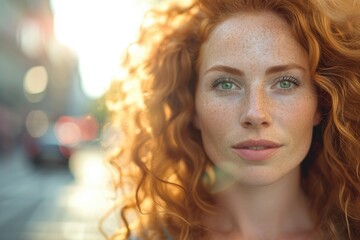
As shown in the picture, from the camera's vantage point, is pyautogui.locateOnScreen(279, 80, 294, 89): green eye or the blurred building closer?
pyautogui.locateOnScreen(279, 80, 294, 89): green eye

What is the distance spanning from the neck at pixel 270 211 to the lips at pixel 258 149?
0.24 metres

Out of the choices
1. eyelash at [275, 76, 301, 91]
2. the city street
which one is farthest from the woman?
the city street

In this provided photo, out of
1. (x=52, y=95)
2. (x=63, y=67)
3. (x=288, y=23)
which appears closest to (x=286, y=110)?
(x=288, y=23)

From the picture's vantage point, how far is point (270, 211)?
2.42m

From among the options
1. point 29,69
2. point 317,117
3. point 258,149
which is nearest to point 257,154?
point 258,149

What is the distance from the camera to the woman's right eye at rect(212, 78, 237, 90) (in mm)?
2285

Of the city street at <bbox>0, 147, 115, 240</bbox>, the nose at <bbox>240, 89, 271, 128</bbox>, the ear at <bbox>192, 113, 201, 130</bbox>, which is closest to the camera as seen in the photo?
the nose at <bbox>240, 89, 271, 128</bbox>

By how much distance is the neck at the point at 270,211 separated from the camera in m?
2.40

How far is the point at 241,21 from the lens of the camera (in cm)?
231

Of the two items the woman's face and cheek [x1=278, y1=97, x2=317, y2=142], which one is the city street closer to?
the woman's face

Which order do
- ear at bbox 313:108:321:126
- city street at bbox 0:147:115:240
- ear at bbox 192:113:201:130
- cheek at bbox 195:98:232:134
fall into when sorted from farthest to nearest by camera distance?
city street at bbox 0:147:115:240
ear at bbox 192:113:201:130
ear at bbox 313:108:321:126
cheek at bbox 195:98:232:134

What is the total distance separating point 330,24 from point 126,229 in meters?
1.24

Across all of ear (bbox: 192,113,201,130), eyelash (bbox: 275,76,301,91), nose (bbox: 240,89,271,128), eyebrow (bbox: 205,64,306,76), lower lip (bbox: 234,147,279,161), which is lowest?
lower lip (bbox: 234,147,279,161)

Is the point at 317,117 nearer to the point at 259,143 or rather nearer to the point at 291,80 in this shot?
the point at 291,80
